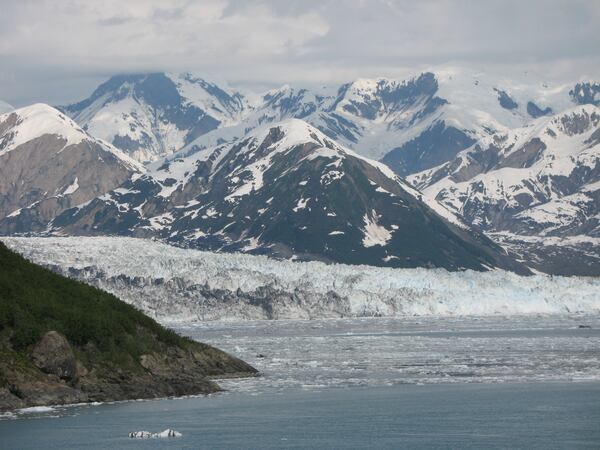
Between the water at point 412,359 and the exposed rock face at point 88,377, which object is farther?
the water at point 412,359

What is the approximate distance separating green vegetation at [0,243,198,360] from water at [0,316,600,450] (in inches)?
256

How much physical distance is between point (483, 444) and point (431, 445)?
9.86 feet

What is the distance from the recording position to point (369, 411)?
311 feet

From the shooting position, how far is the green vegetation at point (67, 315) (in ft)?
327

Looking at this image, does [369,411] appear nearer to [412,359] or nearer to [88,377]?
[88,377]

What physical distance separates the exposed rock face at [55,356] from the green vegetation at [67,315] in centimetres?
128

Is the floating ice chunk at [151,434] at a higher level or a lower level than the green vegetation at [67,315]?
lower

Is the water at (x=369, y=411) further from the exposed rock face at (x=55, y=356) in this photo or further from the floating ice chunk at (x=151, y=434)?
the exposed rock face at (x=55, y=356)

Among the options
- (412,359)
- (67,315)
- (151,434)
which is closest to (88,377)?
(67,315)

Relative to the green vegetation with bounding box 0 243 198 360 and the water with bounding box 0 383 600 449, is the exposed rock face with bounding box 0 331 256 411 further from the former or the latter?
the water with bounding box 0 383 600 449

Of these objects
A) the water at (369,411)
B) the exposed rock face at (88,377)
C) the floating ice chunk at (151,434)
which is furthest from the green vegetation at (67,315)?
the floating ice chunk at (151,434)

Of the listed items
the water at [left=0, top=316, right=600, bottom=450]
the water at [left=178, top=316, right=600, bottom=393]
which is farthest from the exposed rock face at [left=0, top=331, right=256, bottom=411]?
the water at [left=178, top=316, right=600, bottom=393]

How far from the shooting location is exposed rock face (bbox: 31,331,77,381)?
96.4m

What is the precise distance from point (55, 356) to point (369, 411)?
2289 centimetres
